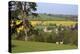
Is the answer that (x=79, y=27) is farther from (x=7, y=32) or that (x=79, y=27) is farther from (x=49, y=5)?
(x=7, y=32)

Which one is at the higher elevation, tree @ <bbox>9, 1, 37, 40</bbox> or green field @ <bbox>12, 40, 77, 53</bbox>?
A: tree @ <bbox>9, 1, 37, 40</bbox>

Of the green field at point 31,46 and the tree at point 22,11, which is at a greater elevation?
the tree at point 22,11

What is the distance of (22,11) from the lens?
1.73 m

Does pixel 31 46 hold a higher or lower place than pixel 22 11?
lower

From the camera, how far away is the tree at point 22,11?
5.57 ft

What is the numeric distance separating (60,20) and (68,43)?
0.26 m

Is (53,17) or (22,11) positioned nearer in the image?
(22,11)

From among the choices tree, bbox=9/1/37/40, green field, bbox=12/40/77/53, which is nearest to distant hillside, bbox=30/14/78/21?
tree, bbox=9/1/37/40

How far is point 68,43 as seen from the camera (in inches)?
74.7

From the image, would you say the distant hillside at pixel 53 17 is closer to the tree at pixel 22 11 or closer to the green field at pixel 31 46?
the tree at pixel 22 11

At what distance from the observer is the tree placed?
5.57ft

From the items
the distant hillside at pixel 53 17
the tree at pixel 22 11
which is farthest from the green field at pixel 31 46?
the distant hillside at pixel 53 17

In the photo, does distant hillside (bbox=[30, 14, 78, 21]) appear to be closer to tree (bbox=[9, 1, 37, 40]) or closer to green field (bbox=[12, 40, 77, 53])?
tree (bbox=[9, 1, 37, 40])

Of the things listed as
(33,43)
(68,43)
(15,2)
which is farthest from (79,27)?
(15,2)
